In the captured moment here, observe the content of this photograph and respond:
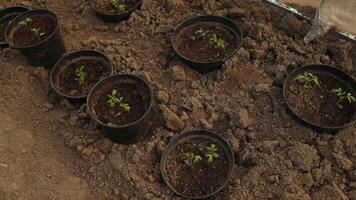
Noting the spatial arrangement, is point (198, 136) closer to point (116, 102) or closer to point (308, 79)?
point (116, 102)

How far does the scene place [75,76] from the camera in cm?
438

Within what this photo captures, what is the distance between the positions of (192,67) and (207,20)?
2.33 feet

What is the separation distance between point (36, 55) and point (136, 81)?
1.22 meters

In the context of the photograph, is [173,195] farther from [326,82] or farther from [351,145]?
[326,82]

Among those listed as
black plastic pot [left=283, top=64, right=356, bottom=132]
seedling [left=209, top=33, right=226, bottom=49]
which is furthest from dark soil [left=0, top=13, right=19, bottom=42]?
black plastic pot [left=283, top=64, right=356, bottom=132]

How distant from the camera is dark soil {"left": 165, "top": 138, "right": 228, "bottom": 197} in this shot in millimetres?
3557

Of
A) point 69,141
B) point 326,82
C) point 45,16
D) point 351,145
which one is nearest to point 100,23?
point 45,16

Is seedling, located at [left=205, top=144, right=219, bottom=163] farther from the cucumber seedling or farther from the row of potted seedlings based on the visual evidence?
the cucumber seedling

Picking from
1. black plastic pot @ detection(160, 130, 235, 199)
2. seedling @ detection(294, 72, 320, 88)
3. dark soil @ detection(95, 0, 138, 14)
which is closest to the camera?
black plastic pot @ detection(160, 130, 235, 199)

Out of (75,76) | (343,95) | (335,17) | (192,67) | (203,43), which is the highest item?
(335,17)

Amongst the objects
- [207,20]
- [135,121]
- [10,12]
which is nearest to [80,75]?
[135,121]

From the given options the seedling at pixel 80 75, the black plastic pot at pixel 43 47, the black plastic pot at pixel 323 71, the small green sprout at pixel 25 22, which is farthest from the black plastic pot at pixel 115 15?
the black plastic pot at pixel 323 71

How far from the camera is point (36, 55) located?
4457 mm

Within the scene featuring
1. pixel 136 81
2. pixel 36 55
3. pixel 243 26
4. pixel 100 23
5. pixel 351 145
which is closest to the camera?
pixel 351 145
